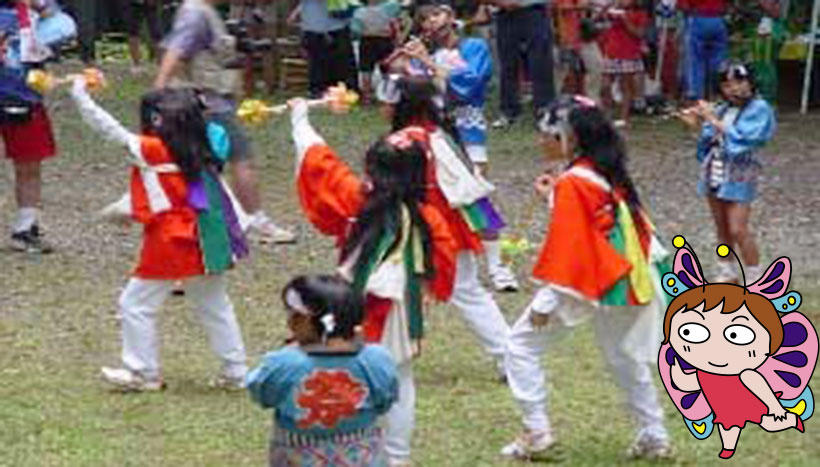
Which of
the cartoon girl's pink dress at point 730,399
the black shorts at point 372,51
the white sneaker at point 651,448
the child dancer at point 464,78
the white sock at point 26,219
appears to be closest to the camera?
the cartoon girl's pink dress at point 730,399

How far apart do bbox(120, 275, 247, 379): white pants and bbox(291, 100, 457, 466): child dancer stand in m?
1.21

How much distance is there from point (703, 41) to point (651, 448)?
9539 millimetres

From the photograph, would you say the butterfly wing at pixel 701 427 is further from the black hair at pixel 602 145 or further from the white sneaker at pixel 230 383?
the white sneaker at pixel 230 383

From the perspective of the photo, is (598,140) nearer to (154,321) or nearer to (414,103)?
(414,103)

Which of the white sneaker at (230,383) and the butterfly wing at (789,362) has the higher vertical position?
the butterfly wing at (789,362)

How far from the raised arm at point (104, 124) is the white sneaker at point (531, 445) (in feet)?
6.23

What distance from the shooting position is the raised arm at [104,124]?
24.2 feet

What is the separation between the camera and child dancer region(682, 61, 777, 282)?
9281 millimetres

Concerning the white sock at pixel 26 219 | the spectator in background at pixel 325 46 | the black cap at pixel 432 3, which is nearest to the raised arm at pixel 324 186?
the white sock at pixel 26 219

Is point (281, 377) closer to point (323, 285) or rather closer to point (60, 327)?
point (323, 285)

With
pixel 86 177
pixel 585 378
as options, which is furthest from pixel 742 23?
pixel 585 378

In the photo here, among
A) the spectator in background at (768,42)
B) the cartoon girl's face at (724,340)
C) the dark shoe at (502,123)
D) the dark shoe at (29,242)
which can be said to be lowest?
the dark shoe at (502,123)

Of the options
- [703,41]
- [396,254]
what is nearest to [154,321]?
[396,254]

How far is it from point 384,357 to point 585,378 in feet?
9.45
